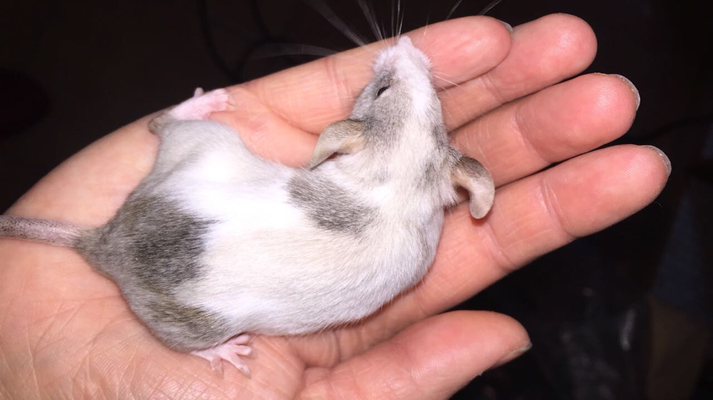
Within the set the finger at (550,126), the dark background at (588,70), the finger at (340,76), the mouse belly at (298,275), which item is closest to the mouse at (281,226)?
the mouse belly at (298,275)

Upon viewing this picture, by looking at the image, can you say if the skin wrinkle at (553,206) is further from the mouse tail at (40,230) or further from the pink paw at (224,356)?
the mouse tail at (40,230)

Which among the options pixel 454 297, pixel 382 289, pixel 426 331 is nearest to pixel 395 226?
pixel 382 289

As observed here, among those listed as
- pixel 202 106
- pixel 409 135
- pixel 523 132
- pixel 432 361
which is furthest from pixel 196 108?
pixel 432 361

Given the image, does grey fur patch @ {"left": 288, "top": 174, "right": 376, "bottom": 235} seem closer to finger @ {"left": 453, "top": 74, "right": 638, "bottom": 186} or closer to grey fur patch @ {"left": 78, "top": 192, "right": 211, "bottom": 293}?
grey fur patch @ {"left": 78, "top": 192, "right": 211, "bottom": 293}

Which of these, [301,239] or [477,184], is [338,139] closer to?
[301,239]

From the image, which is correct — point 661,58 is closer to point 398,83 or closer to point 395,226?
point 398,83

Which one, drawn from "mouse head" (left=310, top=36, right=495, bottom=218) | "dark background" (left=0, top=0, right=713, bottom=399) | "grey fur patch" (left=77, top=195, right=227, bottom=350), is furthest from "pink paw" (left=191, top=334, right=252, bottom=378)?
"dark background" (left=0, top=0, right=713, bottom=399)

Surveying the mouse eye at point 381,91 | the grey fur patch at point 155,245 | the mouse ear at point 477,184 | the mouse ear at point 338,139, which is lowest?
the mouse ear at point 477,184
